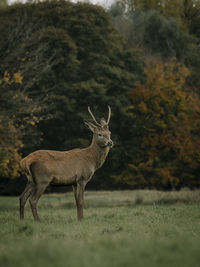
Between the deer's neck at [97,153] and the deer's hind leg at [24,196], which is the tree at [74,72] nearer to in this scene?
the deer's neck at [97,153]

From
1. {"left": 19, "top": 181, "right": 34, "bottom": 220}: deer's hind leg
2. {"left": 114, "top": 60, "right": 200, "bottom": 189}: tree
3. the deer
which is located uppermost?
the deer

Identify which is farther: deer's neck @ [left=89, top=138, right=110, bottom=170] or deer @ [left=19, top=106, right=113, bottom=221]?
deer's neck @ [left=89, top=138, right=110, bottom=170]

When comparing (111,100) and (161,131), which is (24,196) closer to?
(111,100)

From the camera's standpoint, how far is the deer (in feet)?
28.3

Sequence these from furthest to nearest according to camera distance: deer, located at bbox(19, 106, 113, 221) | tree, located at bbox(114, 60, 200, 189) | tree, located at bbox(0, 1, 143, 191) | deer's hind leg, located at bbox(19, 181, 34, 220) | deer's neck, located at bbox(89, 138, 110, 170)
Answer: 1. tree, located at bbox(114, 60, 200, 189)
2. tree, located at bbox(0, 1, 143, 191)
3. deer's neck, located at bbox(89, 138, 110, 170)
4. deer's hind leg, located at bbox(19, 181, 34, 220)
5. deer, located at bbox(19, 106, 113, 221)

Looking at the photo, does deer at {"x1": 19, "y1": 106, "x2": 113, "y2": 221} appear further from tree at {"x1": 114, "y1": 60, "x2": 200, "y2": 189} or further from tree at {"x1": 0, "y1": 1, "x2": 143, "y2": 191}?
tree at {"x1": 114, "y1": 60, "x2": 200, "y2": 189}

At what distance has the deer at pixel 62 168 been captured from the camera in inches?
339

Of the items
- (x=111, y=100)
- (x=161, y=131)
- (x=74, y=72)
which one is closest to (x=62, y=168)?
(x=74, y=72)

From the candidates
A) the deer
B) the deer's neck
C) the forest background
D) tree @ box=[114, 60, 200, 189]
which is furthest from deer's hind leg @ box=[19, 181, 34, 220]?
tree @ box=[114, 60, 200, 189]

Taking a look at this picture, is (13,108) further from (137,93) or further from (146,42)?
(146,42)

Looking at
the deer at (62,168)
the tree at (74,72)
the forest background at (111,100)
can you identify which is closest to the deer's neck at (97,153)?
the deer at (62,168)

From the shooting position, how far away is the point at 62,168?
29.0ft

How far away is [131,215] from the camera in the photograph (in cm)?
962

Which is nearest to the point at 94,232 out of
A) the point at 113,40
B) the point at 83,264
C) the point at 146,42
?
the point at 83,264
